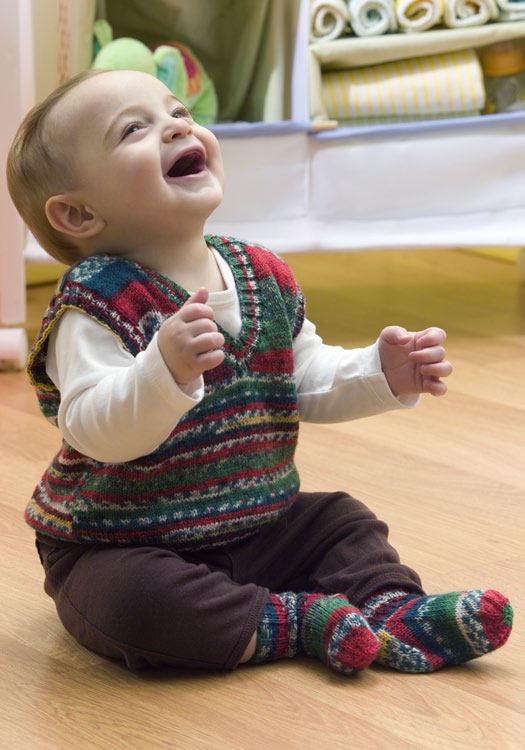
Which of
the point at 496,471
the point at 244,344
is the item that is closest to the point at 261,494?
the point at 244,344

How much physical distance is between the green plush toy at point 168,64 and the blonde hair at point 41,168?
65 centimetres

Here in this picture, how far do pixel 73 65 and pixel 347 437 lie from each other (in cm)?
66

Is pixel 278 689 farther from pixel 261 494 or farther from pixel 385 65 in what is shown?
pixel 385 65

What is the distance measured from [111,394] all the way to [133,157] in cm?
18

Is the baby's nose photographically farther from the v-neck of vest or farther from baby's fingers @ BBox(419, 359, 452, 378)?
baby's fingers @ BBox(419, 359, 452, 378)

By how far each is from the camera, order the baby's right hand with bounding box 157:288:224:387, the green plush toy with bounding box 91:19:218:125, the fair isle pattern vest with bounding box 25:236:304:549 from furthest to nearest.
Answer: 1. the green plush toy with bounding box 91:19:218:125
2. the fair isle pattern vest with bounding box 25:236:304:549
3. the baby's right hand with bounding box 157:288:224:387

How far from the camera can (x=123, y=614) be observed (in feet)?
2.57

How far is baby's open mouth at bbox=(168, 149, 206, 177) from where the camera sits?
855 mm

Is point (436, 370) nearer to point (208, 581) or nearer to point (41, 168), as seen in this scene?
point (208, 581)

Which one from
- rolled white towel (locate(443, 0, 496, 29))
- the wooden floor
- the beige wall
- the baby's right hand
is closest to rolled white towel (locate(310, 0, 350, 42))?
rolled white towel (locate(443, 0, 496, 29))

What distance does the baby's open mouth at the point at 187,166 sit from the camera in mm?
855

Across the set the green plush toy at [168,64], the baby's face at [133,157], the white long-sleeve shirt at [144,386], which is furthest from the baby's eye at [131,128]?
the green plush toy at [168,64]

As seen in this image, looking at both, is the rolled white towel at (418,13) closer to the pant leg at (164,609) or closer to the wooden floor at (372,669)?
the wooden floor at (372,669)

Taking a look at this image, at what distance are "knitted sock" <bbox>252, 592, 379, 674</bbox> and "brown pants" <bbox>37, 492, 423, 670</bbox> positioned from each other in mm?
14
